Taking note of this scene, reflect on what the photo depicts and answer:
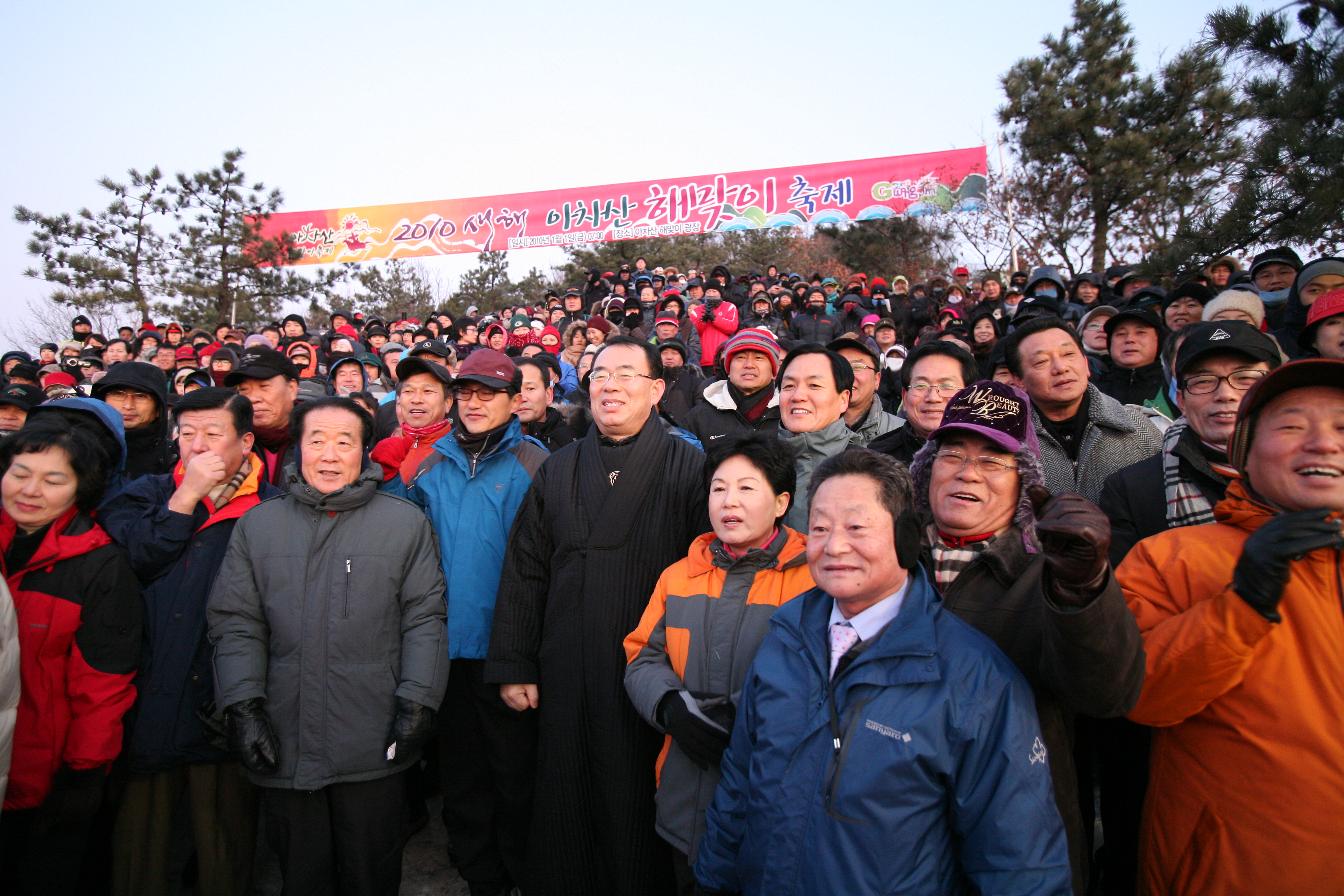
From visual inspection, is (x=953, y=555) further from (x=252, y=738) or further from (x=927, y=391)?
(x=252, y=738)

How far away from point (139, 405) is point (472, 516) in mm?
1924

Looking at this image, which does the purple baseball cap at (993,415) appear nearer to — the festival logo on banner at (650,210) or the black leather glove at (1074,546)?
the black leather glove at (1074,546)

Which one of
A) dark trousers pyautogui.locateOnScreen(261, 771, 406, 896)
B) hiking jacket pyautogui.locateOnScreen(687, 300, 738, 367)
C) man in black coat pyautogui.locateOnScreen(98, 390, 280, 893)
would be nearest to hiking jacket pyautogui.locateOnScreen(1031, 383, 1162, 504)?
dark trousers pyautogui.locateOnScreen(261, 771, 406, 896)

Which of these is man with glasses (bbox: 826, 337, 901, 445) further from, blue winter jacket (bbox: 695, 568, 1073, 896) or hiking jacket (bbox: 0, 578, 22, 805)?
hiking jacket (bbox: 0, 578, 22, 805)

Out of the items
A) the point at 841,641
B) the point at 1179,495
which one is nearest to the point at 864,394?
the point at 1179,495

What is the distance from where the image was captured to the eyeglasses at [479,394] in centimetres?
280

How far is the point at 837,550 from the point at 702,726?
0.62 metres

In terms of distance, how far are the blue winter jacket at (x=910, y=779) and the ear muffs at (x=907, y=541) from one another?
0.25 ft

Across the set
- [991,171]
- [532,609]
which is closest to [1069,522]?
[532,609]

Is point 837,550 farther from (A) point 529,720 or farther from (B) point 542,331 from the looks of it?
(B) point 542,331

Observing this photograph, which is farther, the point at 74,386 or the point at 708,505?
the point at 74,386

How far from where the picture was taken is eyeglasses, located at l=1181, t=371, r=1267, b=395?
78.6 inches

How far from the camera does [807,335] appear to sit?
877cm

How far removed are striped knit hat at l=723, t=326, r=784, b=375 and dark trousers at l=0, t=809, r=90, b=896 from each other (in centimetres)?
328
